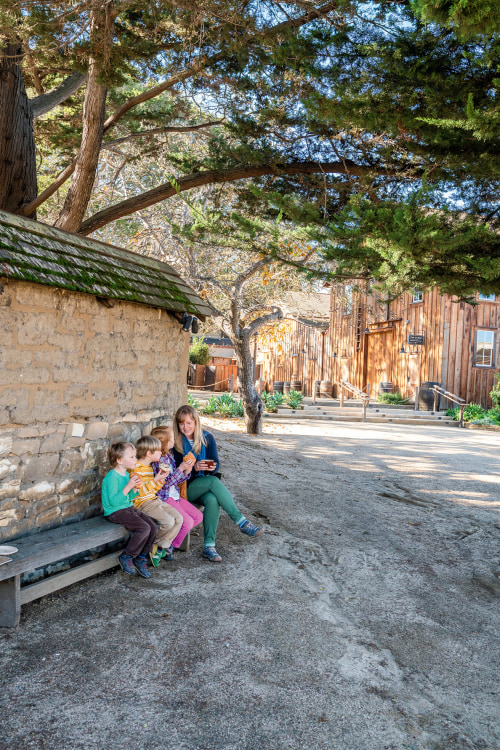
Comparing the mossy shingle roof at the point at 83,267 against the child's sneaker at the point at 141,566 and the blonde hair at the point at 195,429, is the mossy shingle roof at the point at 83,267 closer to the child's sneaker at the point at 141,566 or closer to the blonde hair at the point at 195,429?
the blonde hair at the point at 195,429

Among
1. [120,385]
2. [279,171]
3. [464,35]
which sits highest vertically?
[279,171]

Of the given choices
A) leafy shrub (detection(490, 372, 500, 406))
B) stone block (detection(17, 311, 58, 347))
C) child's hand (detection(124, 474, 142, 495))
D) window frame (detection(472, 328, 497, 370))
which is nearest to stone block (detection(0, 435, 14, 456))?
stone block (detection(17, 311, 58, 347))

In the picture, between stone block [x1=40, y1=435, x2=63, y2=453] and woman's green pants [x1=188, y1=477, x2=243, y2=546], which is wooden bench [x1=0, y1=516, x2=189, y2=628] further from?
woman's green pants [x1=188, y1=477, x2=243, y2=546]

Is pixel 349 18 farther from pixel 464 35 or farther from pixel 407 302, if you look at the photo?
pixel 407 302

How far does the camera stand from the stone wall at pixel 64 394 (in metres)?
3.99

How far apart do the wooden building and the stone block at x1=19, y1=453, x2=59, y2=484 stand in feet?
47.3

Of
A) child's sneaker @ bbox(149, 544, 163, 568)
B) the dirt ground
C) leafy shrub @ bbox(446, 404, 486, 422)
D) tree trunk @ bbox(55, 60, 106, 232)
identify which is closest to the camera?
the dirt ground

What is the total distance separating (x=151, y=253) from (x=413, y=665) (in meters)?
11.6

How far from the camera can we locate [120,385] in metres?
5.15

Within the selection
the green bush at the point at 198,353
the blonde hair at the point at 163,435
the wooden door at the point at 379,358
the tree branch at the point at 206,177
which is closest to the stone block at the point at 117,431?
the blonde hair at the point at 163,435

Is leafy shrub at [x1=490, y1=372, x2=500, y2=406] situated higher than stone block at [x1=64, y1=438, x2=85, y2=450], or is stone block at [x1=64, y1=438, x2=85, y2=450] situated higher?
leafy shrub at [x1=490, y1=372, x2=500, y2=406]

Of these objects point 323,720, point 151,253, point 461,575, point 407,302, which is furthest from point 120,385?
point 407,302

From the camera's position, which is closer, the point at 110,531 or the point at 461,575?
the point at 110,531

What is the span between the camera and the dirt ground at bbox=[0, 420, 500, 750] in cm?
266
